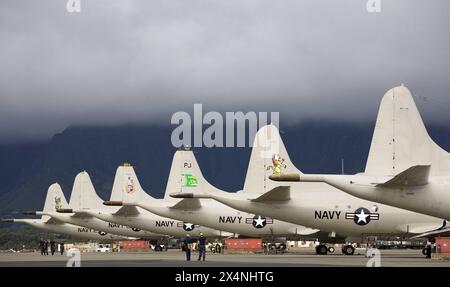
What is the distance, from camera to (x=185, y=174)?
80188 millimetres

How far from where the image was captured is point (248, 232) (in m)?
68.8

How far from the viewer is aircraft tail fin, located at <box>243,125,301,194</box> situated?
6341 cm

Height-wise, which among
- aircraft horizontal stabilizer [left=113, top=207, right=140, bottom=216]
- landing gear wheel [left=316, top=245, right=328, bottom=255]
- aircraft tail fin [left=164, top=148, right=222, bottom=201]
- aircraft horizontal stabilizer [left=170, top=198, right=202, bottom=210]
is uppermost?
aircraft tail fin [left=164, top=148, right=222, bottom=201]

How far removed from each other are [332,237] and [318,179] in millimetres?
19398

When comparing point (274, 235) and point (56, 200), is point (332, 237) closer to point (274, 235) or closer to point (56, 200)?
point (274, 235)

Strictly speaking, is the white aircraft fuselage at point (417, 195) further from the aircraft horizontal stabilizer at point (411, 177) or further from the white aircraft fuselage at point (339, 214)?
the white aircraft fuselage at point (339, 214)

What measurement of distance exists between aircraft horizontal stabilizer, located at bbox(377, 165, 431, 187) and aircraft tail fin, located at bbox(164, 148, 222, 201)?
36843 millimetres

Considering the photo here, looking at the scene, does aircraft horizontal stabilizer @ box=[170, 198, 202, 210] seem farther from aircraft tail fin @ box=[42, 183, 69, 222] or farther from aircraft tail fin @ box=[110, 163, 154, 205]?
aircraft tail fin @ box=[42, 183, 69, 222]

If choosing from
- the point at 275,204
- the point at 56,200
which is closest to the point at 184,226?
the point at 275,204

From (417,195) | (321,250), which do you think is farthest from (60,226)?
(417,195)

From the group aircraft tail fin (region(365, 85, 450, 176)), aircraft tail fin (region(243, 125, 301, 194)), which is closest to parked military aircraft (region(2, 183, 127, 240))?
aircraft tail fin (region(243, 125, 301, 194))

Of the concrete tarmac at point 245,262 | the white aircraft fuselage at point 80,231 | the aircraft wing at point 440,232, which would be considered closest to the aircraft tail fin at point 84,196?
the white aircraft fuselage at point 80,231

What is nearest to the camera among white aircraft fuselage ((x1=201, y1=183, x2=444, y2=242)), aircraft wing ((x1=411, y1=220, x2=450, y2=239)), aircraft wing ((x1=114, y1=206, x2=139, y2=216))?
aircraft wing ((x1=411, y1=220, x2=450, y2=239))

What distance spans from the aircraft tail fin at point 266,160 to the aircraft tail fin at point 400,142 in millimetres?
16896
